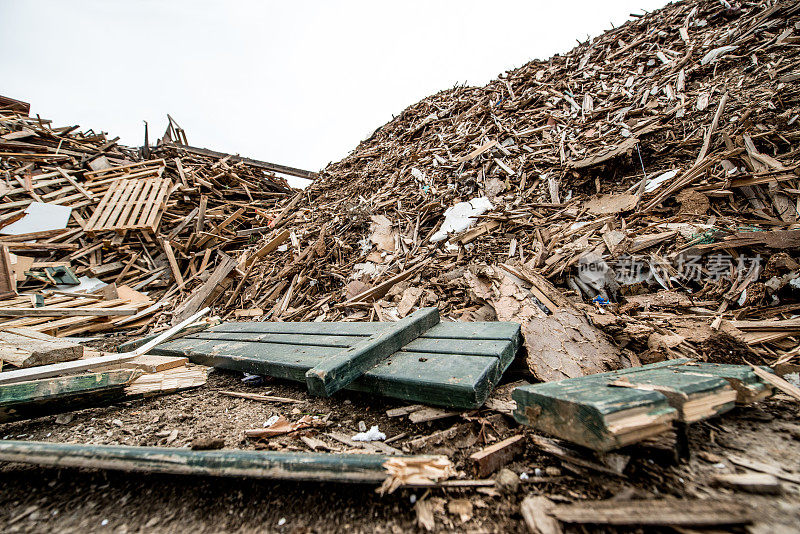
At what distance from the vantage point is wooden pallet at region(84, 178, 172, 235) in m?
Answer: 7.79

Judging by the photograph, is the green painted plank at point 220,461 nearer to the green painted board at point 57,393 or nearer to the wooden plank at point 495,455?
the wooden plank at point 495,455

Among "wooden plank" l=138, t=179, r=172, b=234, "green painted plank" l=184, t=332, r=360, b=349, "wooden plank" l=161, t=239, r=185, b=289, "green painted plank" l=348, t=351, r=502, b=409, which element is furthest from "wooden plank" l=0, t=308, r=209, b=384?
"wooden plank" l=138, t=179, r=172, b=234

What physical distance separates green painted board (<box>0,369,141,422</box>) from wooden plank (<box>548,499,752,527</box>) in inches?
108

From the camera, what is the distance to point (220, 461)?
131 cm

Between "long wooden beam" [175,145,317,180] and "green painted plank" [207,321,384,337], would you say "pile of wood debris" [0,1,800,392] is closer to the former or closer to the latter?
"green painted plank" [207,321,384,337]

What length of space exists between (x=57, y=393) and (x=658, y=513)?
10.2 ft

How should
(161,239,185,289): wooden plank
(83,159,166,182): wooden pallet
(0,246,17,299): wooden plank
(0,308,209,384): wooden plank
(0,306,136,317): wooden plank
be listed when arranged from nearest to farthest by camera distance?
1. (0,308,209,384): wooden plank
2. (0,306,136,317): wooden plank
3. (0,246,17,299): wooden plank
4. (161,239,185,289): wooden plank
5. (83,159,166,182): wooden pallet

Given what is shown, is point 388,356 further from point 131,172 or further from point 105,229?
point 131,172

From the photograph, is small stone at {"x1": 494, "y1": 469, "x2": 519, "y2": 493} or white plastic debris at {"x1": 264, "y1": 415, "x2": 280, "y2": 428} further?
white plastic debris at {"x1": 264, "y1": 415, "x2": 280, "y2": 428}

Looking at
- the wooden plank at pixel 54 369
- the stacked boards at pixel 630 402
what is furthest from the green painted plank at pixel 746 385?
the wooden plank at pixel 54 369

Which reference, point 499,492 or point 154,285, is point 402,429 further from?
point 154,285

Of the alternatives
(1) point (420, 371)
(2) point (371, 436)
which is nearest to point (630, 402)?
(1) point (420, 371)

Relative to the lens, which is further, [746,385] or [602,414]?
[746,385]

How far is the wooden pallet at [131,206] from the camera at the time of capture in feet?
25.6
